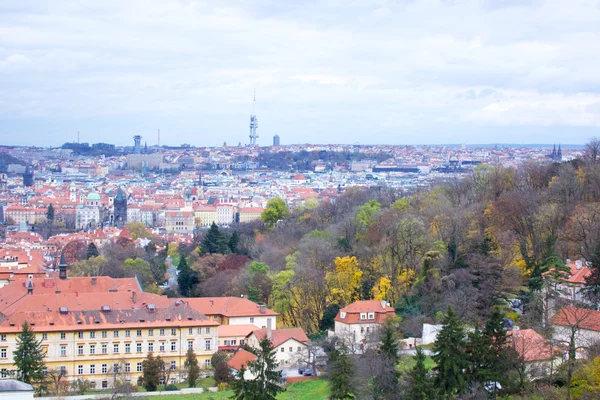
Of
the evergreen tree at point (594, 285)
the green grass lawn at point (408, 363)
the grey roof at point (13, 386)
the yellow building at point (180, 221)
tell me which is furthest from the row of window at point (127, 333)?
the yellow building at point (180, 221)

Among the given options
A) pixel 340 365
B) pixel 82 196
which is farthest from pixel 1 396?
pixel 82 196

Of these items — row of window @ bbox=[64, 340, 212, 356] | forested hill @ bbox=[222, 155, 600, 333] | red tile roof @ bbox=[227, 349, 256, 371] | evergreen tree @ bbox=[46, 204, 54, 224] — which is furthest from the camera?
evergreen tree @ bbox=[46, 204, 54, 224]

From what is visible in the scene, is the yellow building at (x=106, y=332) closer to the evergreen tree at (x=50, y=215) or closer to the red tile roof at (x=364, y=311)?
the red tile roof at (x=364, y=311)

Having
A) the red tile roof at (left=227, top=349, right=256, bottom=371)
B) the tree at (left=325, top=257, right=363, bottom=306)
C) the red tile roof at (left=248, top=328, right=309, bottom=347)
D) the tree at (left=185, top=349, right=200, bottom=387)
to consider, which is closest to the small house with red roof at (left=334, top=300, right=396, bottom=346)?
the red tile roof at (left=248, top=328, right=309, bottom=347)

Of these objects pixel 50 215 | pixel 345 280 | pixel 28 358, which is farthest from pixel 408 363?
pixel 50 215

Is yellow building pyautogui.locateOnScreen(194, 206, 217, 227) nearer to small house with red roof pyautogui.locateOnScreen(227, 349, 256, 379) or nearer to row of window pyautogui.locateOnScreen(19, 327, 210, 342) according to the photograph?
row of window pyautogui.locateOnScreen(19, 327, 210, 342)
